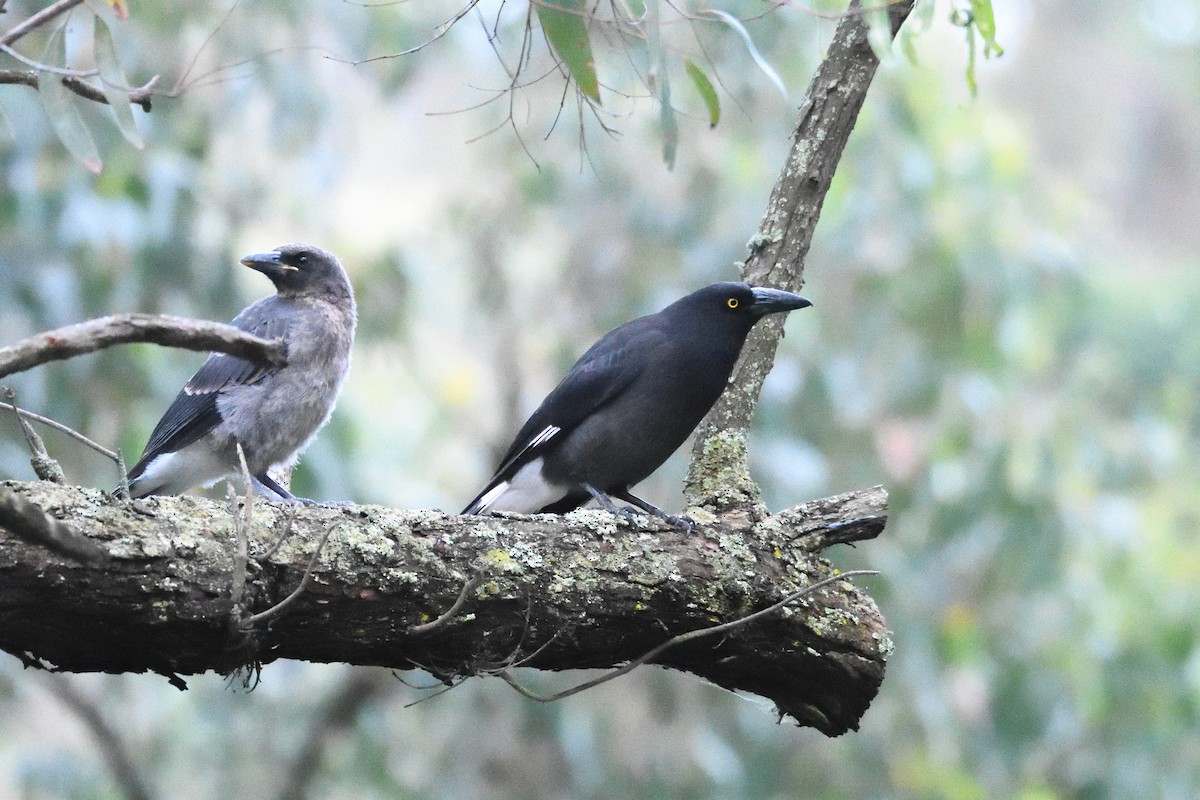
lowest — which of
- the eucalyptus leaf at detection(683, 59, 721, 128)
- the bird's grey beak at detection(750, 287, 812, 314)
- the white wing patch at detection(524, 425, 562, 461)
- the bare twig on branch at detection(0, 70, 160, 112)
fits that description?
the bare twig on branch at detection(0, 70, 160, 112)

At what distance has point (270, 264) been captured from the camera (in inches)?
158

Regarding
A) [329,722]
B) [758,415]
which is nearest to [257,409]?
[758,415]

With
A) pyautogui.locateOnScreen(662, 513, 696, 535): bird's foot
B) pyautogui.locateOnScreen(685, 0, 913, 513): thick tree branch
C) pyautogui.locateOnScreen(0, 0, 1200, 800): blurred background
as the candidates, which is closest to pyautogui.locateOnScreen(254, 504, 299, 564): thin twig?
pyautogui.locateOnScreen(662, 513, 696, 535): bird's foot

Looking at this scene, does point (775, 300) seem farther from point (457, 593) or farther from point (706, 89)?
point (457, 593)

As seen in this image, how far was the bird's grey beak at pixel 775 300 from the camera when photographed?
3.41 meters

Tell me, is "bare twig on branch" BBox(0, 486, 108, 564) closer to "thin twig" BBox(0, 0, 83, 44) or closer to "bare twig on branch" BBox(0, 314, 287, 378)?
"bare twig on branch" BBox(0, 314, 287, 378)

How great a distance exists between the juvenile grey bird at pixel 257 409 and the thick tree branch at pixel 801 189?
116cm

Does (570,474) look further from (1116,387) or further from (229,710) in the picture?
(1116,387)

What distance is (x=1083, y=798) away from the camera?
686 centimetres

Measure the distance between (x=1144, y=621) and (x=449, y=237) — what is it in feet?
13.6

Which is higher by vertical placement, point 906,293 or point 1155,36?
point 1155,36

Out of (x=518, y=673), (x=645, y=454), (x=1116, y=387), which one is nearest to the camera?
(x=645, y=454)

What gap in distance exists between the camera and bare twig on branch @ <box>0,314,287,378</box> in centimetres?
185

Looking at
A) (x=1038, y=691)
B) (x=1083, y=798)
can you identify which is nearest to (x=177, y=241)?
(x=1038, y=691)
